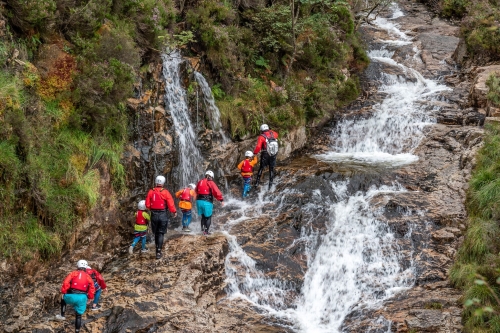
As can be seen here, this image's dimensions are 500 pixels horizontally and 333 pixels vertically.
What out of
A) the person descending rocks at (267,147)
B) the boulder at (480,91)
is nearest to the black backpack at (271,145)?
the person descending rocks at (267,147)

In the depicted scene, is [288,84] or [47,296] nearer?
[47,296]

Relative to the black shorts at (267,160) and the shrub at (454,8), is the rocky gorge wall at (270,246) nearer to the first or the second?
the black shorts at (267,160)

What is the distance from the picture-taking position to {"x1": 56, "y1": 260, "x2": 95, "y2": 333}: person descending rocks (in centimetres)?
764

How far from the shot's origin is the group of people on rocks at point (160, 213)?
770cm

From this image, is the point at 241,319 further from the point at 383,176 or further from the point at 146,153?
the point at 383,176

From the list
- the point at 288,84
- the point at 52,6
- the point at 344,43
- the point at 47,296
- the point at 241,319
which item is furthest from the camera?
the point at 344,43

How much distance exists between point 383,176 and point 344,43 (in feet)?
30.1

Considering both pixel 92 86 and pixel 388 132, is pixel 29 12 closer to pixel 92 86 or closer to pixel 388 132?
pixel 92 86

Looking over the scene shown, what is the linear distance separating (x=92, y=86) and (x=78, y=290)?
5153 millimetres

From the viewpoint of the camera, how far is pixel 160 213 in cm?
1010

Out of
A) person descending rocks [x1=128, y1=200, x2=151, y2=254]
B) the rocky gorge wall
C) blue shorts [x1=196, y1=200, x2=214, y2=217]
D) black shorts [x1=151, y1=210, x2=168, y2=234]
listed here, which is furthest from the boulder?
person descending rocks [x1=128, y1=200, x2=151, y2=254]

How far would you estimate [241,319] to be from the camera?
914 centimetres

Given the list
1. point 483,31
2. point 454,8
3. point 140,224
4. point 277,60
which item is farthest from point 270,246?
point 454,8

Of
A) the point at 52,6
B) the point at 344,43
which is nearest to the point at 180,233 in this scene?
the point at 52,6
